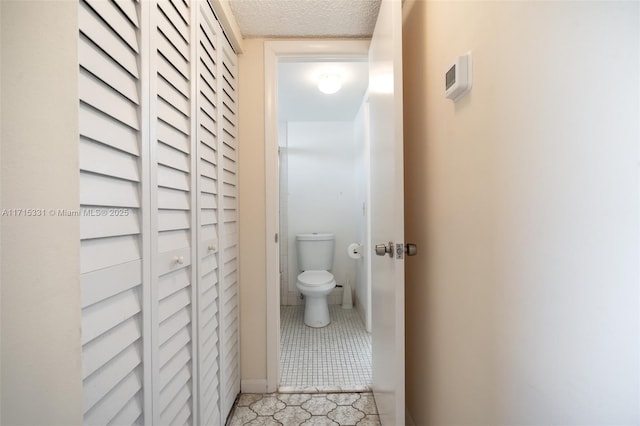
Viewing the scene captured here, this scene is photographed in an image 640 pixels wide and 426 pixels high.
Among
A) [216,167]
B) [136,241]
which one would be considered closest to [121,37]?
[136,241]

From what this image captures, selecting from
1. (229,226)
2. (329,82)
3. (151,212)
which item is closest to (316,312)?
(229,226)

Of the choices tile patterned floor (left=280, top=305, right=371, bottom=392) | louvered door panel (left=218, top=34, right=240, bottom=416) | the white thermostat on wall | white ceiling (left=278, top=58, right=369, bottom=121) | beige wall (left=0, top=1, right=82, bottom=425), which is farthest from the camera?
white ceiling (left=278, top=58, right=369, bottom=121)

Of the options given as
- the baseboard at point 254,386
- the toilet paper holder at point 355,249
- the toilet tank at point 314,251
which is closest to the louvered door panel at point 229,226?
the baseboard at point 254,386

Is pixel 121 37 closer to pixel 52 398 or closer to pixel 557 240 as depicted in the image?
pixel 52 398

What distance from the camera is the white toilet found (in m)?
2.52

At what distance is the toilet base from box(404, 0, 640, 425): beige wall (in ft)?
5.58

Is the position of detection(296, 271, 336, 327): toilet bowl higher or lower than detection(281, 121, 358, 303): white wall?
lower

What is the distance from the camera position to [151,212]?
28.5 inches

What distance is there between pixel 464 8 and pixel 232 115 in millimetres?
1120

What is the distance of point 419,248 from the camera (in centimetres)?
115

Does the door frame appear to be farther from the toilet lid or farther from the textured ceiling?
the toilet lid

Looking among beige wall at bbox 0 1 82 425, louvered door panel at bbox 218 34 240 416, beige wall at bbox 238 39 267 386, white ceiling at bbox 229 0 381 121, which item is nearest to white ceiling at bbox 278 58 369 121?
white ceiling at bbox 229 0 381 121

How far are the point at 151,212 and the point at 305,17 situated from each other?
1.24m

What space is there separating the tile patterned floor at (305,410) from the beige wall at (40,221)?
3.76 feet
